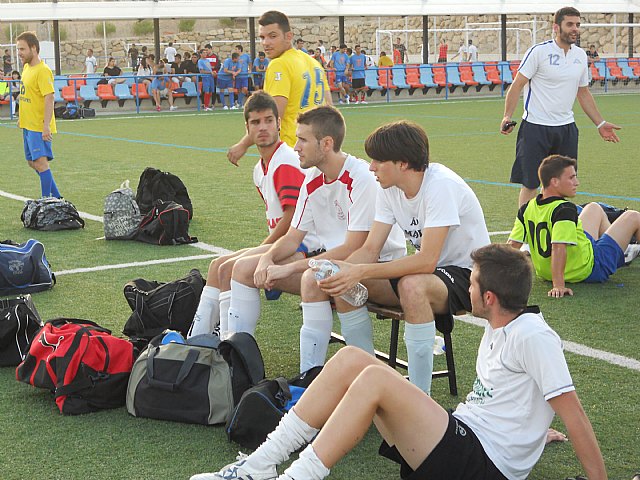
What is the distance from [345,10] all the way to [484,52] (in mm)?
28912

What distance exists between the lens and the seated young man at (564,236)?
22.9 feet

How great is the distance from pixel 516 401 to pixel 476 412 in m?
0.16

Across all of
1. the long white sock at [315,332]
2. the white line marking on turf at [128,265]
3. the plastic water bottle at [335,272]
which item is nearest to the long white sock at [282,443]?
the plastic water bottle at [335,272]

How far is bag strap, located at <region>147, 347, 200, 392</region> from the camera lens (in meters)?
4.61

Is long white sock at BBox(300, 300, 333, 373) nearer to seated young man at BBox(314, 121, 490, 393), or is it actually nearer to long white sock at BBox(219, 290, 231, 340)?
seated young man at BBox(314, 121, 490, 393)

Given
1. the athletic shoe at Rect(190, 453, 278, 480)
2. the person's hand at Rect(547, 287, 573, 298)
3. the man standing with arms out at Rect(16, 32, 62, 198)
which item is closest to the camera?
the athletic shoe at Rect(190, 453, 278, 480)

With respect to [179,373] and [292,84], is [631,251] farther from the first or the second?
[179,373]

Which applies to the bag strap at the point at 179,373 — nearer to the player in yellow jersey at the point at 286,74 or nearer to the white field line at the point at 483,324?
the white field line at the point at 483,324

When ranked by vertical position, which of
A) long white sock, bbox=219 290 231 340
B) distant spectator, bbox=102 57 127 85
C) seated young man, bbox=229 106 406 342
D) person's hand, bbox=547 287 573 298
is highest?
distant spectator, bbox=102 57 127 85

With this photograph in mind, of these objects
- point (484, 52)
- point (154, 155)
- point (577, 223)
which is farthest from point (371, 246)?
point (484, 52)

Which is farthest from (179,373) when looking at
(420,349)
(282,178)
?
(282,178)

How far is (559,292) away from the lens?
6895mm

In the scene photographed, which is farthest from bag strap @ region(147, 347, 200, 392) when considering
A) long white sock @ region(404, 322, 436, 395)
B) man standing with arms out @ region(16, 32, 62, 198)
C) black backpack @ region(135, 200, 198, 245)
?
man standing with arms out @ region(16, 32, 62, 198)

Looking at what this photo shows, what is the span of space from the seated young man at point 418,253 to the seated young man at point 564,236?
91.1 inches
